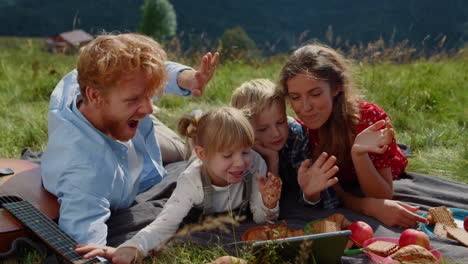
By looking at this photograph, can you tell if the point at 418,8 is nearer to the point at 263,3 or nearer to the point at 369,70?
the point at 263,3

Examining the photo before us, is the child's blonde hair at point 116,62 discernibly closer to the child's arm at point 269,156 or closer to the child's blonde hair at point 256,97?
the child's blonde hair at point 256,97

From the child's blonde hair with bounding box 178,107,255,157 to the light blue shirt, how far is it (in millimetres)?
587

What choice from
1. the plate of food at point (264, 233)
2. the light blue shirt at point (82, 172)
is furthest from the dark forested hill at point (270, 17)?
the plate of food at point (264, 233)

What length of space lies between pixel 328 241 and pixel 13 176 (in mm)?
2353

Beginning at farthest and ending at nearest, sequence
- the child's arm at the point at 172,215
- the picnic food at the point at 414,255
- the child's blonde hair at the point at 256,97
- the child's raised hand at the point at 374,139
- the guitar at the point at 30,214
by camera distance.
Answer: the child's blonde hair at the point at 256,97, the child's raised hand at the point at 374,139, the child's arm at the point at 172,215, the guitar at the point at 30,214, the picnic food at the point at 414,255

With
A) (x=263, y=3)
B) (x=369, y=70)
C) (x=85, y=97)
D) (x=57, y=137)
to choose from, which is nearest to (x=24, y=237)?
(x=57, y=137)

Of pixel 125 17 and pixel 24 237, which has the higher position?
pixel 24 237

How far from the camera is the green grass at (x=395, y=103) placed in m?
4.55

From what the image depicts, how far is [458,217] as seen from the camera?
126 inches

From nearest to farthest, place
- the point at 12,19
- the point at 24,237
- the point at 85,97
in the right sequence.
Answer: the point at 24,237 → the point at 85,97 → the point at 12,19

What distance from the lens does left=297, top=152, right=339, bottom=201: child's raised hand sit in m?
2.89

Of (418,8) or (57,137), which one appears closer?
(57,137)

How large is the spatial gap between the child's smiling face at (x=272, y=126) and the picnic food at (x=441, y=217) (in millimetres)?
1098

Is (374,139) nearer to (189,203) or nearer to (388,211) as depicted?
(388,211)
